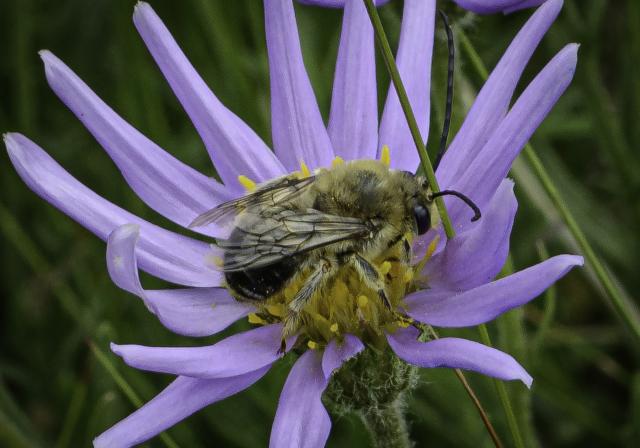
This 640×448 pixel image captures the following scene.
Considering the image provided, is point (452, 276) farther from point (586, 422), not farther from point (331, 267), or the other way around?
point (586, 422)

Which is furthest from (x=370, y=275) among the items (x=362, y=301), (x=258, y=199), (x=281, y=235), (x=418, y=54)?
(x=418, y=54)

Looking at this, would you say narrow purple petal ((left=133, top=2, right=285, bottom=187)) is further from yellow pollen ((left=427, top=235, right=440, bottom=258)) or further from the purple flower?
the purple flower

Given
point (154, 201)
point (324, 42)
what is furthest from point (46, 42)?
point (154, 201)

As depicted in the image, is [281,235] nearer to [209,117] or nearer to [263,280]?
[263,280]

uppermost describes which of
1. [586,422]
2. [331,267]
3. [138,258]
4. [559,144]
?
[138,258]

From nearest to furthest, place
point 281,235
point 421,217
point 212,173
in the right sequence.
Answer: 1. point 281,235
2. point 421,217
3. point 212,173

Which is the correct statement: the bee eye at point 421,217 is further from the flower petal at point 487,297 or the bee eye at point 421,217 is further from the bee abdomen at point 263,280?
the bee abdomen at point 263,280

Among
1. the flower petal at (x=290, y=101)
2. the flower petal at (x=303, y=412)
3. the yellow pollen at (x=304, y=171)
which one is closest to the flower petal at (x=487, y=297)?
the flower petal at (x=303, y=412)
